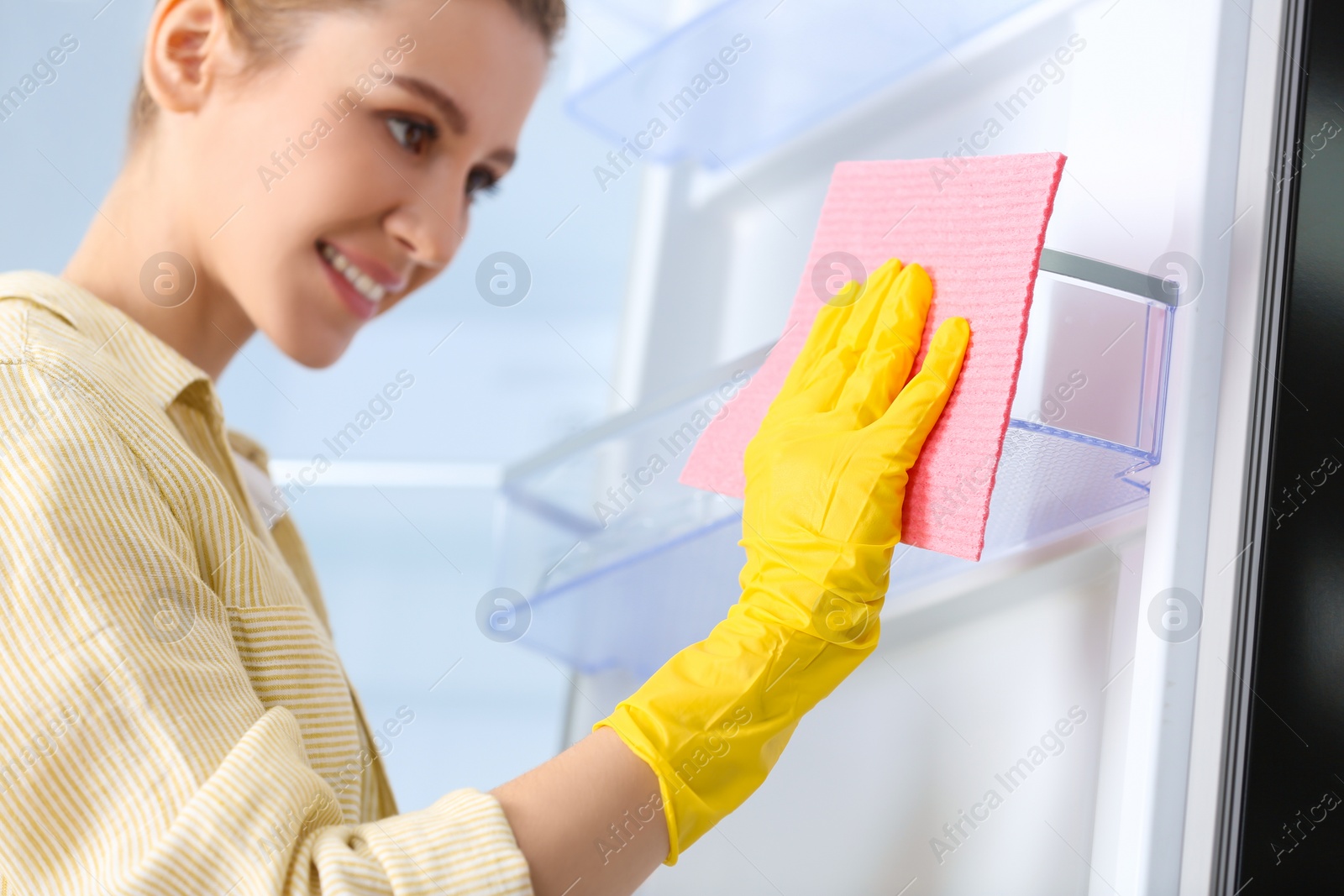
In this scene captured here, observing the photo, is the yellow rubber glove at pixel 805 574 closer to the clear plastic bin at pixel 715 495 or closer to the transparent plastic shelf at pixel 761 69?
the clear plastic bin at pixel 715 495

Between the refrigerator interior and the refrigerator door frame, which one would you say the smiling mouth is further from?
the refrigerator door frame

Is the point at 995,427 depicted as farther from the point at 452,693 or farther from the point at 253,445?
the point at 452,693

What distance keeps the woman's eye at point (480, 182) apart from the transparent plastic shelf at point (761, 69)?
0.80 feet

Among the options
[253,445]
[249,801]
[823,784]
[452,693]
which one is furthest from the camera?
[452,693]

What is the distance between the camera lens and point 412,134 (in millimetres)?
1096

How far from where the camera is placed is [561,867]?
68 cm

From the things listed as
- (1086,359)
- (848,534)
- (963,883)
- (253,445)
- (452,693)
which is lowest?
(452,693)

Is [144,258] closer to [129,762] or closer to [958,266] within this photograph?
[129,762]

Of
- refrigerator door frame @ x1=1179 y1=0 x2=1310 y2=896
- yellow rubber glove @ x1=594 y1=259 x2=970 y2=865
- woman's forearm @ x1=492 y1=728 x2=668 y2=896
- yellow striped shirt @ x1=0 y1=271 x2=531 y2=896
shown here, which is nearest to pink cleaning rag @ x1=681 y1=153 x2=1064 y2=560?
yellow rubber glove @ x1=594 y1=259 x2=970 y2=865

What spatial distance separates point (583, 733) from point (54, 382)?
942 mm

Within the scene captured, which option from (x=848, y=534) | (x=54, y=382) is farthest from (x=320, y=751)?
(x=848, y=534)

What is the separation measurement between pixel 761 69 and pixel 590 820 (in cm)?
98

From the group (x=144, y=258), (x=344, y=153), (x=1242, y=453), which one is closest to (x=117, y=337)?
(x=144, y=258)

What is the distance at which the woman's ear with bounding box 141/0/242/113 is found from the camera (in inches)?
41.3
